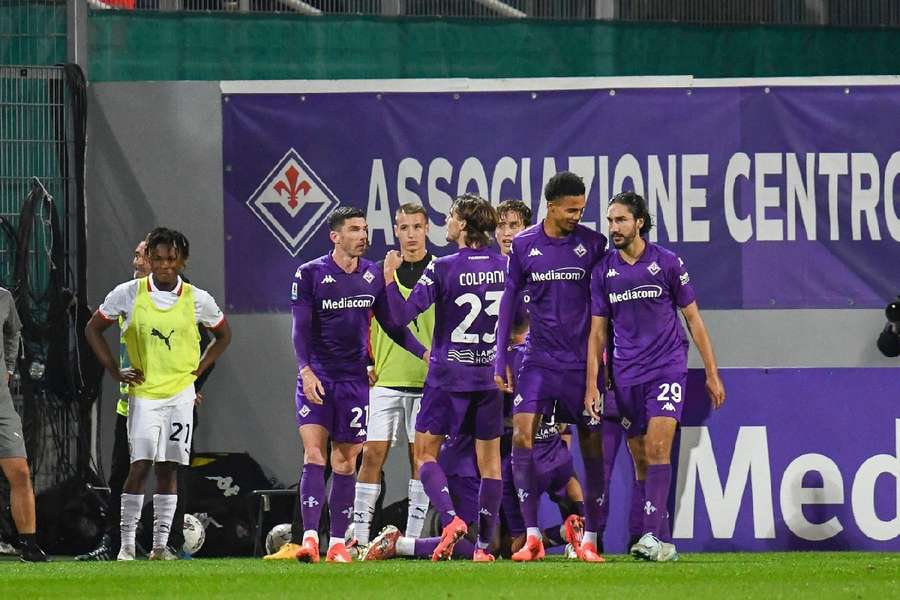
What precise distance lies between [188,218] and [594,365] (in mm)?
4816

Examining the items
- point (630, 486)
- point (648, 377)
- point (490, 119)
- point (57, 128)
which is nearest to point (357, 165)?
point (490, 119)

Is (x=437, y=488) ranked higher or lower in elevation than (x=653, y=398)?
lower

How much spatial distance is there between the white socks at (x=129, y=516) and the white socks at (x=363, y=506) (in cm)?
152

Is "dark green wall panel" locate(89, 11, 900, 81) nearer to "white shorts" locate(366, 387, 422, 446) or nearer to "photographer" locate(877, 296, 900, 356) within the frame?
"photographer" locate(877, 296, 900, 356)

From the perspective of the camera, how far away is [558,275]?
36.9 feet

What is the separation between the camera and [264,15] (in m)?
14.9

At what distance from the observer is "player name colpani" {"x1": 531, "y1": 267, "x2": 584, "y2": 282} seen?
11.2 meters

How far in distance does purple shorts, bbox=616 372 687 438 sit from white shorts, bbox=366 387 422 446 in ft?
6.02

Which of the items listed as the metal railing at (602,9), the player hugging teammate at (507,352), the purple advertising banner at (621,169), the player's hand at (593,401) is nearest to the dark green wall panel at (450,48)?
the metal railing at (602,9)

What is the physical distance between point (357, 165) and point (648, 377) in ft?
14.0

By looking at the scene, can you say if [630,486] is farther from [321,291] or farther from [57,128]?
[57,128]

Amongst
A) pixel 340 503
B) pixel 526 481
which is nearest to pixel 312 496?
pixel 340 503

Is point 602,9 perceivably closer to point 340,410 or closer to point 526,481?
point 340,410

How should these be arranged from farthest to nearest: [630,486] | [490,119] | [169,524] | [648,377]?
[490,119], [630,486], [169,524], [648,377]
